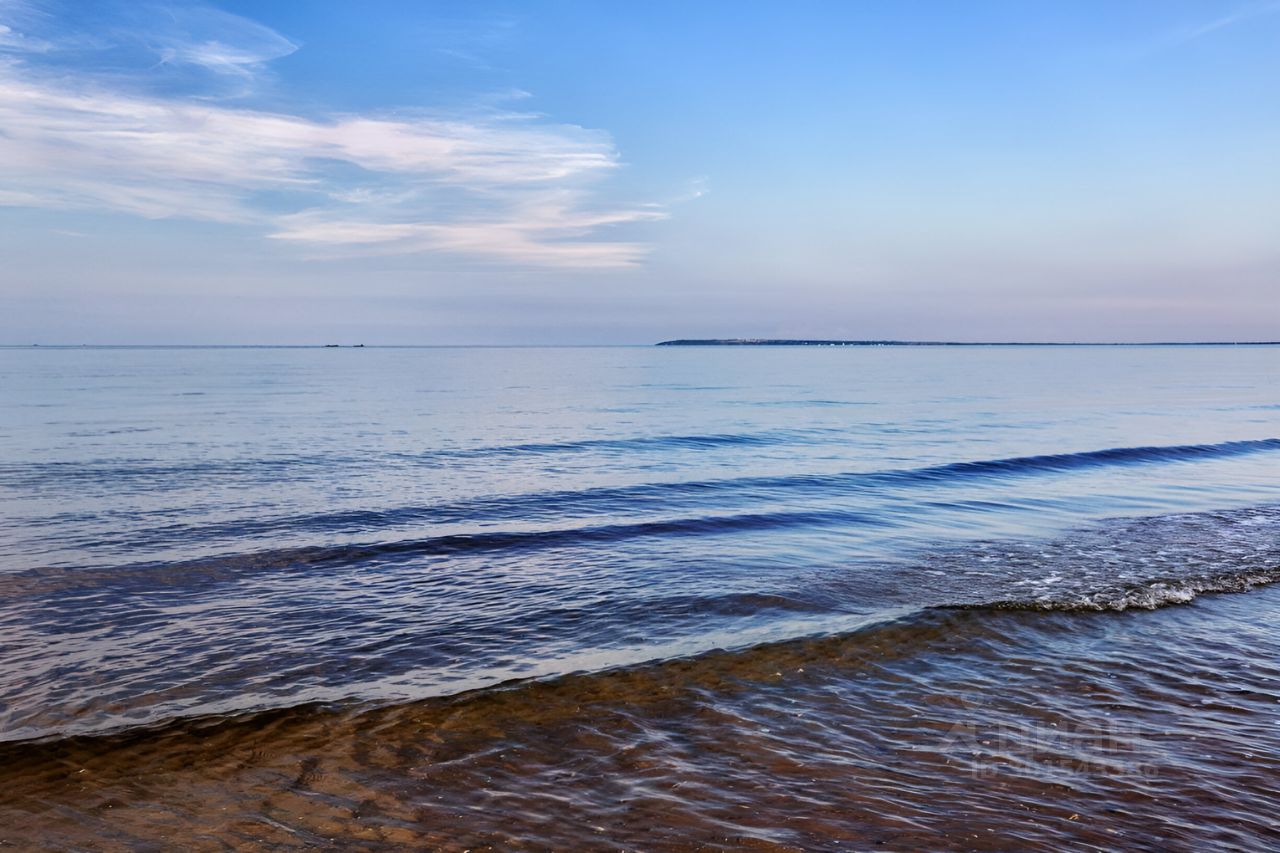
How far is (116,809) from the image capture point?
651 cm

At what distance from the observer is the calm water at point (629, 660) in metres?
6.39

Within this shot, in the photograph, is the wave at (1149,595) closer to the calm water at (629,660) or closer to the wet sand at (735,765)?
the calm water at (629,660)

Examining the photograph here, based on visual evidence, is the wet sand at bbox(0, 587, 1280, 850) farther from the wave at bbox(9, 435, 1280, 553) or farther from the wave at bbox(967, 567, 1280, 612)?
the wave at bbox(9, 435, 1280, 553)

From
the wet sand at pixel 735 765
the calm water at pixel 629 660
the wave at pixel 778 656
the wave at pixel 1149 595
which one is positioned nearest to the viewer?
the wet sand at pixel 735 765

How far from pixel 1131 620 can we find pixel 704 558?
7.00 metres

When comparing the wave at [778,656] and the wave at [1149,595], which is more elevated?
the wave at [1149,595]

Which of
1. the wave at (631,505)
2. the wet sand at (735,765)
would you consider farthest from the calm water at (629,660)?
the wave at (631,505)

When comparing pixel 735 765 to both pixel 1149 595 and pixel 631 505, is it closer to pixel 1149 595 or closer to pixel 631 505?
pixel 1149 595

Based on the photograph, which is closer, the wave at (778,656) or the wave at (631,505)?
A: the wave at (778,656)

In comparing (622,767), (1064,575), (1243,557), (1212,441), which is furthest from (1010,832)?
(1212,441)

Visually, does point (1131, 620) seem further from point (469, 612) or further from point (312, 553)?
point (312, 553)

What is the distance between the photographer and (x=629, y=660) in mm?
9969

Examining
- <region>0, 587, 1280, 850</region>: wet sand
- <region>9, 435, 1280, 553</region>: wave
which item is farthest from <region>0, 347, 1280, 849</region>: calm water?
<region>9, 435, 1280, 553</region>: wave

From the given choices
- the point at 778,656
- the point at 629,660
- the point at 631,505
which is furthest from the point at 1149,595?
the point at 631,505
